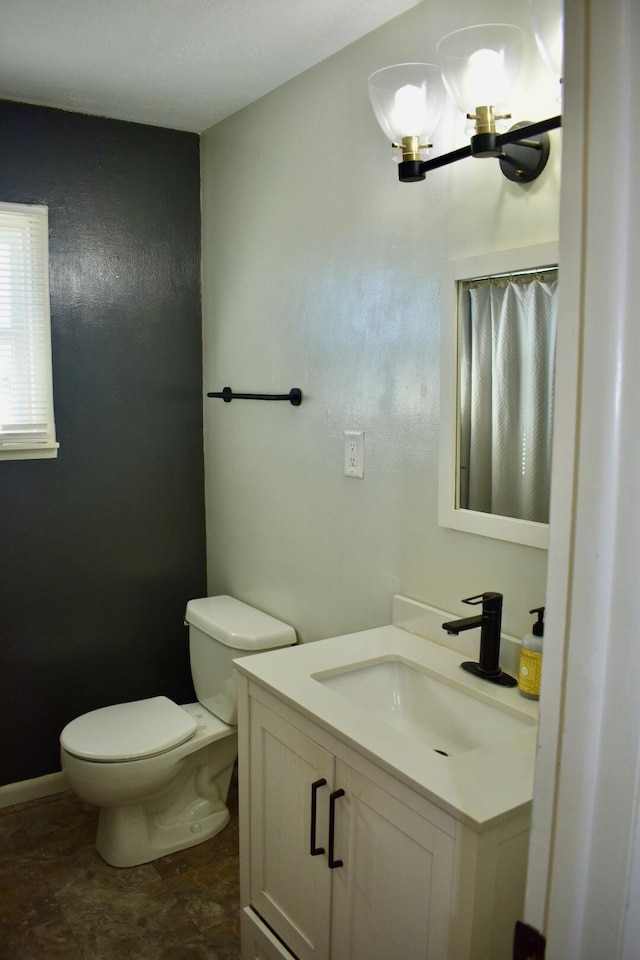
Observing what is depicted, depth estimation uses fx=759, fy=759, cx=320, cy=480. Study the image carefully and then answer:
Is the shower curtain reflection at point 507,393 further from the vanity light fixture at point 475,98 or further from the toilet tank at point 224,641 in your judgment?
the toilet tank at point 224,641

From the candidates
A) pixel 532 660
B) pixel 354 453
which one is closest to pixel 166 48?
pixel 354 453

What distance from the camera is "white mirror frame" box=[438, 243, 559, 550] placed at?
64.1 inches

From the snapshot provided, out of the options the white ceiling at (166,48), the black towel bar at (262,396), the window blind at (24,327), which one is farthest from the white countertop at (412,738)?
the white ceiling at (166,48)

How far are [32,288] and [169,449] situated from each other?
28.7 inches

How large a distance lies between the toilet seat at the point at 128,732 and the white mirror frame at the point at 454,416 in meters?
1.12

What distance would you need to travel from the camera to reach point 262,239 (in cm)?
249

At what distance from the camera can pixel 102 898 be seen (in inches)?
86.9

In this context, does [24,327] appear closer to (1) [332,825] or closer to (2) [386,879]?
(1) [332,825]

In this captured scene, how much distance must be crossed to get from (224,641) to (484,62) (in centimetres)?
173

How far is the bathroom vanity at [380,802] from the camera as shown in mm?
1196

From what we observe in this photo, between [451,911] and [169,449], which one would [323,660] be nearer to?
[451,911]

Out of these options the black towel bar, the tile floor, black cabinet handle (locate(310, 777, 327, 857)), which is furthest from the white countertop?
the tile floor

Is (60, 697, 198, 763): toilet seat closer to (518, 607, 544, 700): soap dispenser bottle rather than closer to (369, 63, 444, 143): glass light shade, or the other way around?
(518, 607, 544, 700): soap dispenser bottle

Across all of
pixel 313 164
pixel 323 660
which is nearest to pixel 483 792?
pixel 323 660
